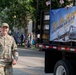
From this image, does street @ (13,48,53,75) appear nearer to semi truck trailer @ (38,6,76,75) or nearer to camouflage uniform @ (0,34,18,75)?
semi truck trailer @ (38,6,76,75)

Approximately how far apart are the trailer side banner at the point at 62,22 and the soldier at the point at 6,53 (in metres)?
2.23

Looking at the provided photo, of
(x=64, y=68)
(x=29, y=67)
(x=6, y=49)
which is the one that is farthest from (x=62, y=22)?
(x=29, y=67)

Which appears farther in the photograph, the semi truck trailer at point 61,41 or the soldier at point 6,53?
the semi truck trailer at point 61,41

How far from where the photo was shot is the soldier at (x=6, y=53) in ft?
22.1

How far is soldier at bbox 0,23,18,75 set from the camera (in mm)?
6742

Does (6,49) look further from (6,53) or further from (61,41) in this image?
(61,41)

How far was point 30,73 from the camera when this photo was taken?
Answer: 12.1 m

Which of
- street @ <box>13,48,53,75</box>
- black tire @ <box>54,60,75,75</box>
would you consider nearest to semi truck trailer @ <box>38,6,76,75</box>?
black tire @ <box>54,60,75,75</box>

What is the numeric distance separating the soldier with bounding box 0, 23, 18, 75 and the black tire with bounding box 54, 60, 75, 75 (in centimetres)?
226

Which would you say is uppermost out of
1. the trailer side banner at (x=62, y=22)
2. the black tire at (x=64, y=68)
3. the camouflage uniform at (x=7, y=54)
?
the trailer side banner at (x=62, y=22)

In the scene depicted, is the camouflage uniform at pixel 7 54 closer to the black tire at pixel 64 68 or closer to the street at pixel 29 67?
the black tire at pixel 64 68

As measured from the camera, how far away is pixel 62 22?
9.08 metres

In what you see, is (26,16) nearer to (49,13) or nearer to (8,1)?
(8,1)

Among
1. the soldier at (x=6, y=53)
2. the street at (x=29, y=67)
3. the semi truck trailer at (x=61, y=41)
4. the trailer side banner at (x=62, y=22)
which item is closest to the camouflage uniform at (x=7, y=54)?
the soldier at (x=6, y=53)
